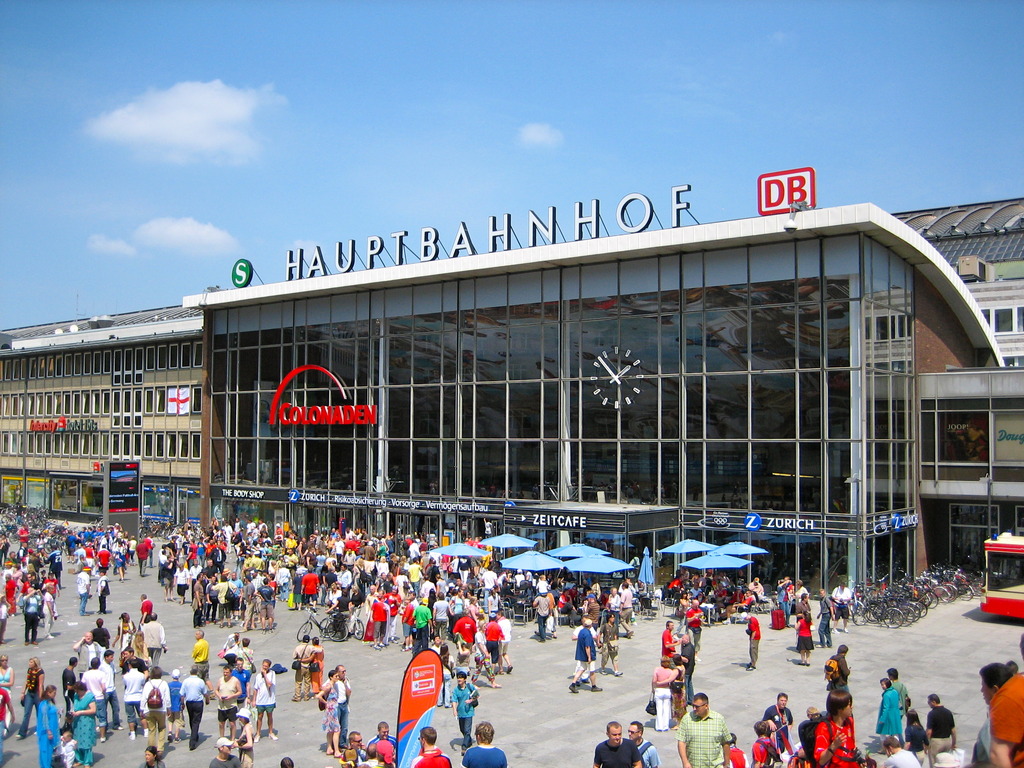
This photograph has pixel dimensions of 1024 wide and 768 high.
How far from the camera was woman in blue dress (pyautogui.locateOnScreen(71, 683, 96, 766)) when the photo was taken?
1627 cm

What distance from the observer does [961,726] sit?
718 inches

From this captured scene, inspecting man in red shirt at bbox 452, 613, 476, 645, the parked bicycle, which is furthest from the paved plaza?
man in red shirt at bbox 452, 613, 476, 645

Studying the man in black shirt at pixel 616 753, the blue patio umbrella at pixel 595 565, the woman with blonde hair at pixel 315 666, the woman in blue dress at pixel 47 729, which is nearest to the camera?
the man in black shirt at pixel 616 753

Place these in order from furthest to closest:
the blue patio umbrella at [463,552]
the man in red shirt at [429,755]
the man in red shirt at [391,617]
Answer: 1. the blue patio umbrella at [463,552]
2. the man in red shirt at [391,617]
3. the man in red shirt at [429,755]

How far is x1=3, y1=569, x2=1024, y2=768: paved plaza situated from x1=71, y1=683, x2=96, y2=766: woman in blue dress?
26.8 inches

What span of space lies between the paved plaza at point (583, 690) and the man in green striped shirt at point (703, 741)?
16.1 feet

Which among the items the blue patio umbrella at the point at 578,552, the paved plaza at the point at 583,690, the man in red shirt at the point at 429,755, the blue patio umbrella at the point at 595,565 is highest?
the man in red shirt at the point at 429,755

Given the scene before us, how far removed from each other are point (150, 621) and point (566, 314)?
22.7 metres

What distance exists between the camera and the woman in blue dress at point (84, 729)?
16266 mm

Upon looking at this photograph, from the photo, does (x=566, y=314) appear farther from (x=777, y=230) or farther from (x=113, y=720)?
(x=113, y=720)

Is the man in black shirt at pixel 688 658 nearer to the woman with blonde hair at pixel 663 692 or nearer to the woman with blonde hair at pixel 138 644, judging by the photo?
the woman with blonde hair at pixel 663 692

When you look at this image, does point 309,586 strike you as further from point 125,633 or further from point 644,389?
point 644,389

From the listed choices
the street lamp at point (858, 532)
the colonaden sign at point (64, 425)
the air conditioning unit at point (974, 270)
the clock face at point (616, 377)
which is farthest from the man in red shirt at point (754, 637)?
the colonaden sign at point (64, 425)

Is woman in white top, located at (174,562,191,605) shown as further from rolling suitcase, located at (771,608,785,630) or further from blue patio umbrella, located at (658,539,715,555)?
rolling suitcase, located at (771,608,785,630)
